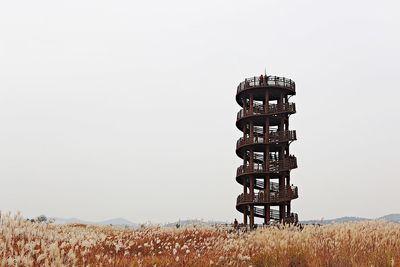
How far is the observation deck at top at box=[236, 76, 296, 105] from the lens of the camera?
45.3 meters

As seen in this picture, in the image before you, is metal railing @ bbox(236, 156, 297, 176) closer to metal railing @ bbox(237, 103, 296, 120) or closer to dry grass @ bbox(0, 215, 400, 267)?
metal railing @ bbox(237, 103, 296, 120)

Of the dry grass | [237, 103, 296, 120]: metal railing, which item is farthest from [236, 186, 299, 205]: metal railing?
the dry grass

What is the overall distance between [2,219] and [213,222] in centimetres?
1975

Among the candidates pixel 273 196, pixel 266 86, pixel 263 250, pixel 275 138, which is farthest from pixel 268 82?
pixel 263 250

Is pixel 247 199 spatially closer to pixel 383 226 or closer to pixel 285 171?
pixel 285 171

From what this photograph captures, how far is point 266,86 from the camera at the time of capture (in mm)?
44844

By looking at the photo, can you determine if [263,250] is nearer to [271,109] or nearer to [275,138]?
[275,138]

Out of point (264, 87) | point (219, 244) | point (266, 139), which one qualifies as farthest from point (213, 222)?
point (264, 87)

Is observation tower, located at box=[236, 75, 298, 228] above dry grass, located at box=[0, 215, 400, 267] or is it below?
above

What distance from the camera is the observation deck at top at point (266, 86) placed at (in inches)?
1783

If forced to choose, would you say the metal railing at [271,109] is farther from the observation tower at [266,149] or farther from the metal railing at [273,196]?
the metal railing at [273,196]

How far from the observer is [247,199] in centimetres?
4322

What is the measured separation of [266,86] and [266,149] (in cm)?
685

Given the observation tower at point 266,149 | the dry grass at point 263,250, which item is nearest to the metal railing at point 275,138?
the observation tower at point 266,149
